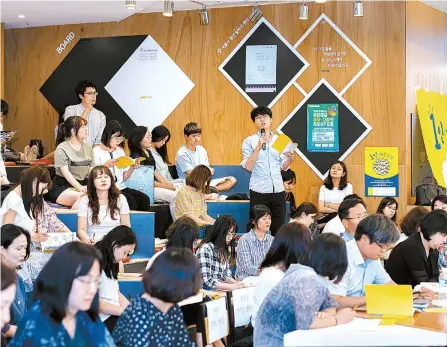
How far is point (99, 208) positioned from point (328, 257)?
3039mm

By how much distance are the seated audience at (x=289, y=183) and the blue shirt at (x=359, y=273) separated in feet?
13.6

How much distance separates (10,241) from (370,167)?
5.44 meters

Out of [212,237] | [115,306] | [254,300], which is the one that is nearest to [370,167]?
[212,237]

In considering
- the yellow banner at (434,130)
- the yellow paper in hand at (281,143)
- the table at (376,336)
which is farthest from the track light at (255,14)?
the table at (376,336)

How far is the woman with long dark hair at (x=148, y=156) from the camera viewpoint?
8.57 meters

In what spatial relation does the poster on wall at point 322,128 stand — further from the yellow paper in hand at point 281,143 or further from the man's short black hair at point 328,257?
the man's short black hair at point 328,257

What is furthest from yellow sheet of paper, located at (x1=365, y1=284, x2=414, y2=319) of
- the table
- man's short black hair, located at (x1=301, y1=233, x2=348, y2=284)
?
man's short black hair, located at (x1=301, y1=233, x2=348, y2=284)

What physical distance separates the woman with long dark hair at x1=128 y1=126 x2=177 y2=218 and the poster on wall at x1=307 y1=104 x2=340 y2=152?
1850 mm

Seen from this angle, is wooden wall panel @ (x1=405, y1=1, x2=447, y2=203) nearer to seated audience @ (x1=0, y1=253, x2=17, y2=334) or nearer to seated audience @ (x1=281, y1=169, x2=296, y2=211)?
seated audience @ (x1=281, y1=169, x2=296, y2=211)

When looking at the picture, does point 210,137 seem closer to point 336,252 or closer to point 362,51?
point 362,51

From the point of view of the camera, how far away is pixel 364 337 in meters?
3.72

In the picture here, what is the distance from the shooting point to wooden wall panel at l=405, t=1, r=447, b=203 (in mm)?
9273

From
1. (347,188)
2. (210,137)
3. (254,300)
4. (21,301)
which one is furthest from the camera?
(210,137)

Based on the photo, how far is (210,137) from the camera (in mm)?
9875
